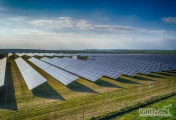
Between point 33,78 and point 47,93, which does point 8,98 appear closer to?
point 47,93

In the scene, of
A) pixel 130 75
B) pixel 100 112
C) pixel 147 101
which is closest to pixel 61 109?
pixel 100 112

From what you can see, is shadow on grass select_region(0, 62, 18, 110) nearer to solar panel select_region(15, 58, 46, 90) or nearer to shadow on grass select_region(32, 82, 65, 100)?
solar panel select_region(15, 58, 46, 90)

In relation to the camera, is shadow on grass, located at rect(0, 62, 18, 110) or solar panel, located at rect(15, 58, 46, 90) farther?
solar panel, located at rect(15, 58, 46, 90)

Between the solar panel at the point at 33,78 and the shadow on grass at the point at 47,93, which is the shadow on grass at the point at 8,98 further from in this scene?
the shadow on grass at the point at 47,93

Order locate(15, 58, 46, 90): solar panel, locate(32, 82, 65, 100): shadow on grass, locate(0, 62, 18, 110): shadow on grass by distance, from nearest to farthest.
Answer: locate(0, 62, 18, 110): shadow on grass
locate(32, 82, 65, 100): shadow on grass
locate(15, 58, 46, 90): solar panel

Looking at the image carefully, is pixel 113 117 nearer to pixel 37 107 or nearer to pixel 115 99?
pixel 115 99

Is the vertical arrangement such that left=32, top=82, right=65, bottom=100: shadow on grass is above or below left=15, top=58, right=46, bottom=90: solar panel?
below

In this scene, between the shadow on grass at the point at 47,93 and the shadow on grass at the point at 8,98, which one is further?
the shadow on grass at the point at 47,93

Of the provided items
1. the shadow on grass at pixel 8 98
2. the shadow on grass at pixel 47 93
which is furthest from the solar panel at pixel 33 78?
the shadow on grass at pixel 8 98

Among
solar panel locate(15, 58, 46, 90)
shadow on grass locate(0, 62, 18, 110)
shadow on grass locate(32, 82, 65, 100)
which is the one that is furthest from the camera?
solar panel locate(15, 58, 46, 90)

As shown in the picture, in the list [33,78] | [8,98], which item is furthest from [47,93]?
[8,98]

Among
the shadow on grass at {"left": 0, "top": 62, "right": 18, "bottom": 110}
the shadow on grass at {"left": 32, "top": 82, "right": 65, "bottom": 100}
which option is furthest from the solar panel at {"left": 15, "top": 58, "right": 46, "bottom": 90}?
the shadow on grass at {"left": 0, "top": 62, "right": 18, "bottom": 110}
